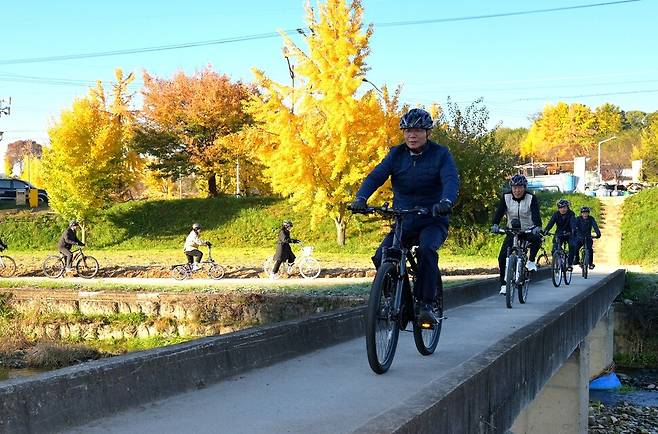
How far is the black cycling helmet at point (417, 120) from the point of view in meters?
6.03

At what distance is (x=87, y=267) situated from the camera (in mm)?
23828

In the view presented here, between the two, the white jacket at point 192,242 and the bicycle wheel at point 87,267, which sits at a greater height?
the white jacket at point 192,242

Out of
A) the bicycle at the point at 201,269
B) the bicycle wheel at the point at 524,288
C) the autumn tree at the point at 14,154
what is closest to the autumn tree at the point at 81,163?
the bicycle at the point at 201,269

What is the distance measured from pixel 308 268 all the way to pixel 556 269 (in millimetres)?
8031

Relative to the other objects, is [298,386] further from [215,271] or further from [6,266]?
Result: [6,266]

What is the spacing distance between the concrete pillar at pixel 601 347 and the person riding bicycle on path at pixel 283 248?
8.60 metres

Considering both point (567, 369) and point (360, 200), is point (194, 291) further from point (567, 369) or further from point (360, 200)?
point (360, 200)

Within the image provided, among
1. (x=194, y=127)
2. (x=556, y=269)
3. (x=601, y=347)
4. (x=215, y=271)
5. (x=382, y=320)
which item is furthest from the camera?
(x=194, y=127)

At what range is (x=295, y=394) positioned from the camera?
5.51m

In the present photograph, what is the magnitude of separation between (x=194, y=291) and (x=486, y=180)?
18.1 m

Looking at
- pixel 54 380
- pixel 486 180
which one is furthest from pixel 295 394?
pixel 486 180

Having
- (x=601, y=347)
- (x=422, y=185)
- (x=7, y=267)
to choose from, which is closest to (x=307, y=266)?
(x=601, y=347)

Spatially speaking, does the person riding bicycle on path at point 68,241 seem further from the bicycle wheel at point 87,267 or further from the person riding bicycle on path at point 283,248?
the person riding bicycle on path at point 283,248

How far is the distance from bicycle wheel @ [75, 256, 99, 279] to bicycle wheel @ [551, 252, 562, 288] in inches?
584
